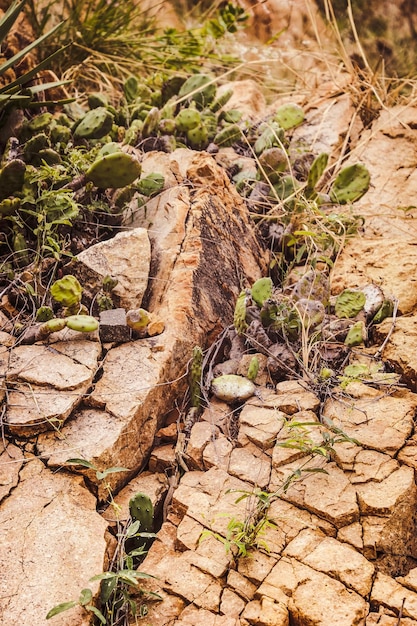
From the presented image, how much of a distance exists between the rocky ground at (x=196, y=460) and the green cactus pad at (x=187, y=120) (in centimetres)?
35

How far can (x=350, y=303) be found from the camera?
85.4 inches

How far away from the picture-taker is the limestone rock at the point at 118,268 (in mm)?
2020

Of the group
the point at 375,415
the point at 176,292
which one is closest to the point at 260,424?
the point at 375,415

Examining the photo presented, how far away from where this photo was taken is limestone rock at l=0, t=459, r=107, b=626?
1.26m

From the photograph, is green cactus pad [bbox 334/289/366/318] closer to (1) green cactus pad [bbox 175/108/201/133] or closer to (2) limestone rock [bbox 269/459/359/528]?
(2) limestone rock [bbox 269/459/359/528]

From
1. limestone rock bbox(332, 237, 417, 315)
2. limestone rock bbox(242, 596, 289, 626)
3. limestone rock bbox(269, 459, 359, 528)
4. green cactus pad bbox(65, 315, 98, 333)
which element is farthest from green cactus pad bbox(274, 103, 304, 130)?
limestone rock bbox(242, 596, 289, 626)

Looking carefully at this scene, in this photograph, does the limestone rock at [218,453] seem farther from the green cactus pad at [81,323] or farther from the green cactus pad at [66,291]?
the green cactus pad at [66,291]

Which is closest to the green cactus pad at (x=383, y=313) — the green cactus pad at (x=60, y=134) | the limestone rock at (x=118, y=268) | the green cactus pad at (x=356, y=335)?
the green cactus pad at (x=356, y=335)

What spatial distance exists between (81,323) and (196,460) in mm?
565

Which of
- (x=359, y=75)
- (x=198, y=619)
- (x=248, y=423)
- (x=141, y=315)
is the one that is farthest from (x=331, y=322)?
(x=359, y=75)

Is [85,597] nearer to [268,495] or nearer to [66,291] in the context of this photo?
[268,495]

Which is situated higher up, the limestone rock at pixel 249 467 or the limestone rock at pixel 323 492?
the limestone rock at pixel 249 467

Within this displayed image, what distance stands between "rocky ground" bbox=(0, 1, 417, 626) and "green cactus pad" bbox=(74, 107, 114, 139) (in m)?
0.34

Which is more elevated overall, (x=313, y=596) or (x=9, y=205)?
(x=9, y=205)
